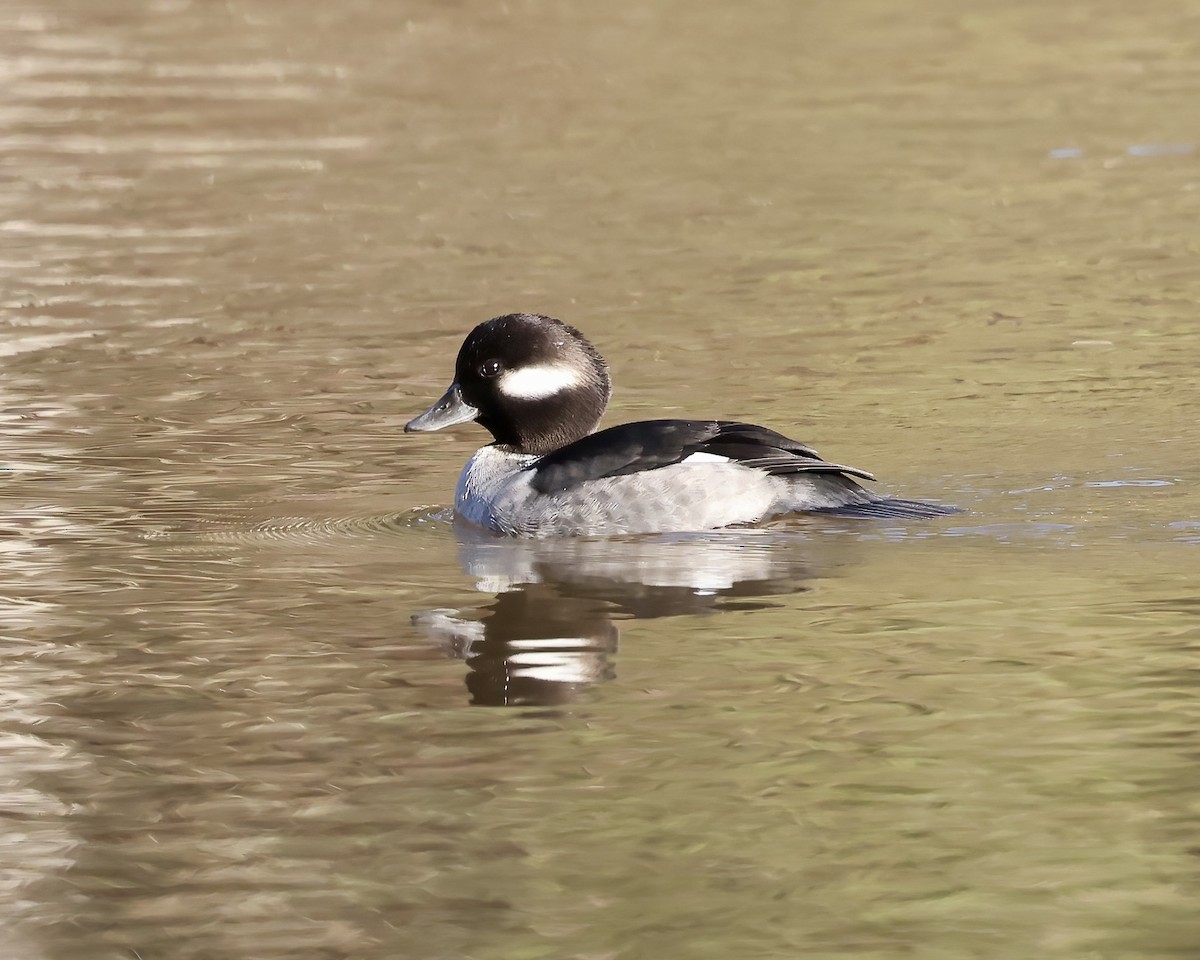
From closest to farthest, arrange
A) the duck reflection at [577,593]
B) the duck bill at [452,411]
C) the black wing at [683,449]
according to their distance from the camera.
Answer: the duck reflection at [577,593]
the black wing at [683,449]
the duck bill at [452,411]

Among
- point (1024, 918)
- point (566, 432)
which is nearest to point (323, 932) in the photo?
point (1024, 918)

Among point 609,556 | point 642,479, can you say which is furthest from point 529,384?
point 609,556

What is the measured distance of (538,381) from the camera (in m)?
10.1

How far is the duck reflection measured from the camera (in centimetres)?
741

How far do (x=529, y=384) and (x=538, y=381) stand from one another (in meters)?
0.05

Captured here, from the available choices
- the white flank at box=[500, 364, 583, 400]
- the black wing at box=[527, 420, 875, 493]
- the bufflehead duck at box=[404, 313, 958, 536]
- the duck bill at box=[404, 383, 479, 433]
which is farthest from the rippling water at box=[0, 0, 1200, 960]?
the white flank at box=[500, 364, 583, 400]

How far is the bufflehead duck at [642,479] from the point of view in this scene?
30.8 feet

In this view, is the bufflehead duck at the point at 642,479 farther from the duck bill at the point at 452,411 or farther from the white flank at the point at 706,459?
the duck bill at the point at 452,411

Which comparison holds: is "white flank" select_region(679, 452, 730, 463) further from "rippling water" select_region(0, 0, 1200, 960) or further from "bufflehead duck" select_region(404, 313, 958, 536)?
"rippling water" select_region(0, 0, 1200, 960)

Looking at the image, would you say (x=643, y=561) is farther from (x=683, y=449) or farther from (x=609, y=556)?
(x=683, y=449)

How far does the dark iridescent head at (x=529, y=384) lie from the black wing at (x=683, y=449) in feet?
2.04

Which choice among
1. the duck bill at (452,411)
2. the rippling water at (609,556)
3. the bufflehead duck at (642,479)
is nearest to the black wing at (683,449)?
the bufflehead duck at (642,479)

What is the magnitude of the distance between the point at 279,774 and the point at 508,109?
16705mm

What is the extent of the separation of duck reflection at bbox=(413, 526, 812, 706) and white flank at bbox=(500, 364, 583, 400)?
709 mm
